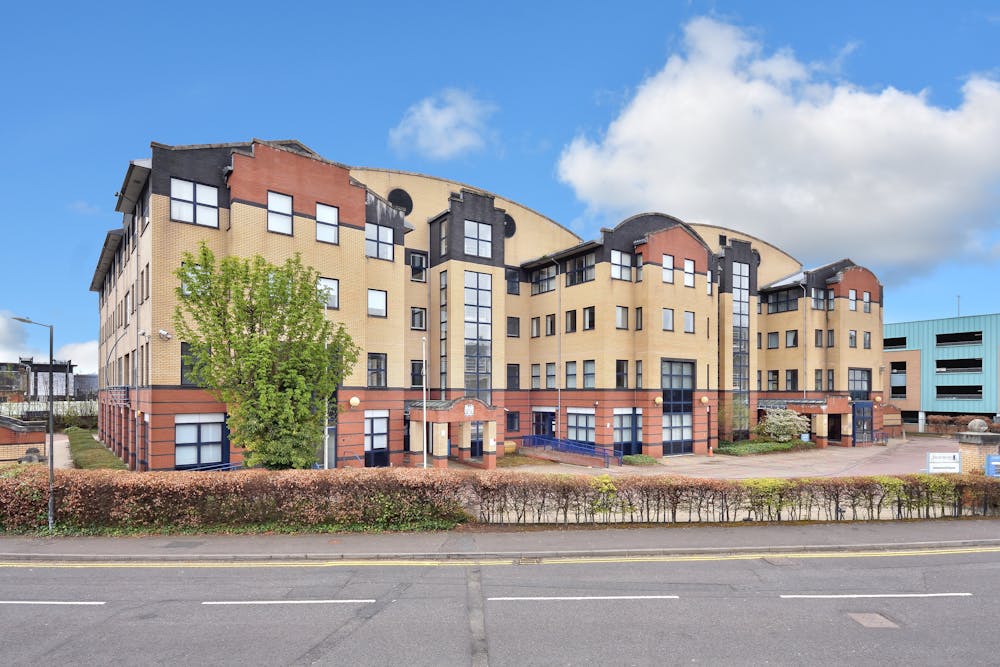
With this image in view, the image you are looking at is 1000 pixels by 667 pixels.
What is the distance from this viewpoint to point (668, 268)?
36031mm

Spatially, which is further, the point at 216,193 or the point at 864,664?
the point at 216,193

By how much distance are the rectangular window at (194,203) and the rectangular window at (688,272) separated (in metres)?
27.4

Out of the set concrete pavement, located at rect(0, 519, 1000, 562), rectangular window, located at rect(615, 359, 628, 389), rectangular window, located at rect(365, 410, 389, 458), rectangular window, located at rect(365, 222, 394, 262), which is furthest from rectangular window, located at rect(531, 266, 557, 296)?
concrete pavement, located at rect(0, 519, 1000, 562)

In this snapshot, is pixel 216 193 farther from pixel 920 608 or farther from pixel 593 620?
pixel 920 608

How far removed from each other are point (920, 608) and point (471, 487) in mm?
9750

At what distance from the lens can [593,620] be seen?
9.23m

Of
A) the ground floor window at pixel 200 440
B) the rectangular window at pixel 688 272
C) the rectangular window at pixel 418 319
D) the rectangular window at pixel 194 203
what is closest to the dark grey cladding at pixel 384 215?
the rectangular window at pixel 418 319

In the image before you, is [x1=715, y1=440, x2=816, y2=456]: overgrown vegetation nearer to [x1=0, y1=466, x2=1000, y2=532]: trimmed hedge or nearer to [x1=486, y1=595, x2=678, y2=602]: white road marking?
[x1=0, y1=466, x2=1000, y2=532]: trimmed hedge

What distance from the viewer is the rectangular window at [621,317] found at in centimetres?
3512

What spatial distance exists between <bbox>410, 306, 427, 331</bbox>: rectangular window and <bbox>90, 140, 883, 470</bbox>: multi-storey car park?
0.41 ft

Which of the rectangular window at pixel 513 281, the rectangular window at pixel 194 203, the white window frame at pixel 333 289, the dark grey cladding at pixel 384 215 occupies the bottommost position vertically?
the white window frame at pixel 333 289

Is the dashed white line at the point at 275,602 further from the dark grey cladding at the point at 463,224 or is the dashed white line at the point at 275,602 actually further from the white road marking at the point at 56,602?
the dark grey cladding at the point at 463,224

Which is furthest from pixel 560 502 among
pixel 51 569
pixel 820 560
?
pixel 51 569

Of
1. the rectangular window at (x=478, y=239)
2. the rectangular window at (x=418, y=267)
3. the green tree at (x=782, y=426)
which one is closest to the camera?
the rectangular window at (x=478, y=239)
